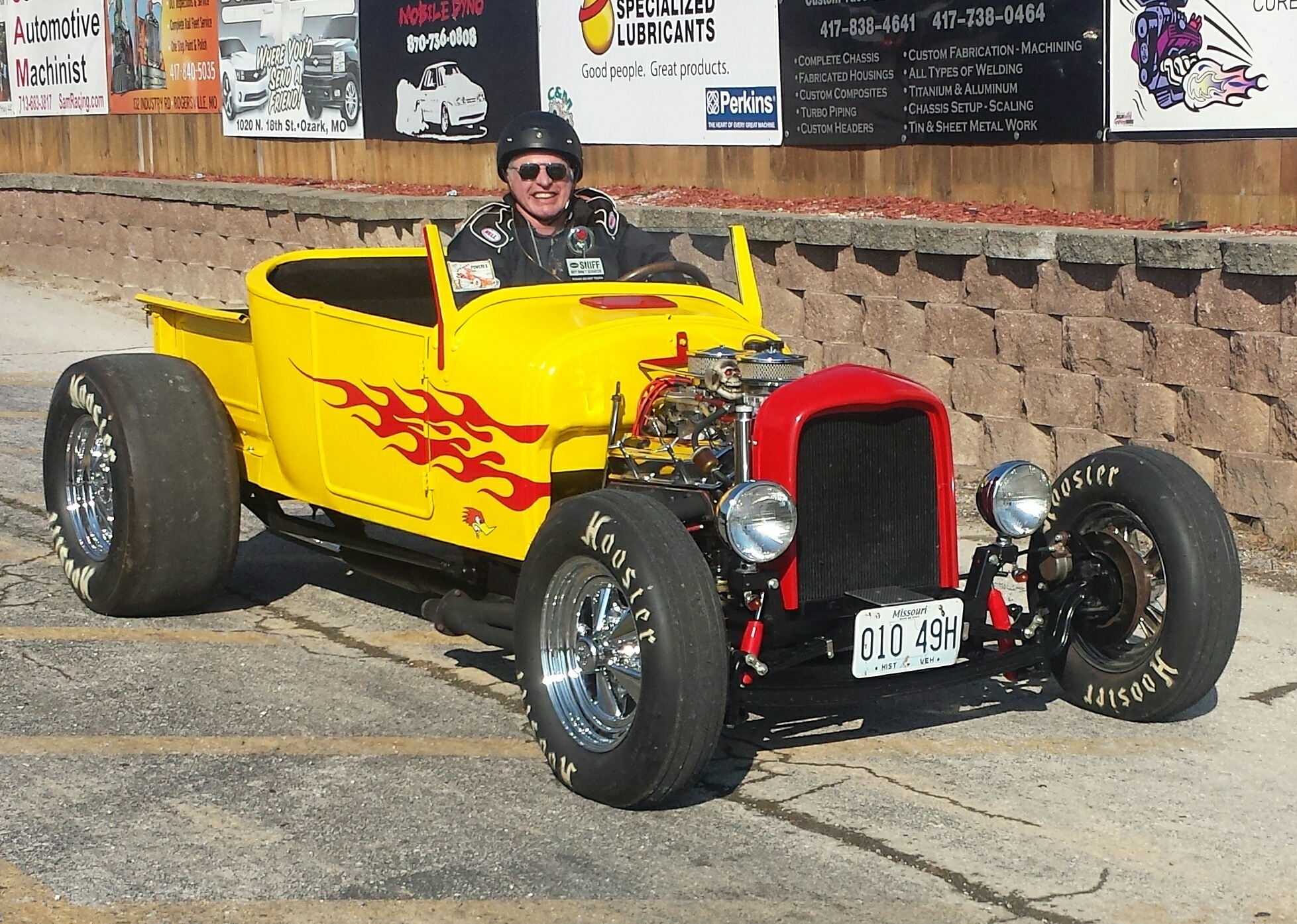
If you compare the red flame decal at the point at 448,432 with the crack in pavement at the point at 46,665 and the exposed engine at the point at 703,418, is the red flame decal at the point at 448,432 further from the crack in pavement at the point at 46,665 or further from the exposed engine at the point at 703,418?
the crack in pavement at the point at 46,665

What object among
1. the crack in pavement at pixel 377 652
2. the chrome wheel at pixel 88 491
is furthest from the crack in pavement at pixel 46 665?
the crack in pavement at pixel 377 652

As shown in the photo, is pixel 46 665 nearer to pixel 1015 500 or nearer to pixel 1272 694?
pixel 1015 500

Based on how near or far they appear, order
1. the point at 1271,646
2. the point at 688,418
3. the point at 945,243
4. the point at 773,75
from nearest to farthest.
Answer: the point at 688,418, the point at 1271,646, the point at 945,243, the point at 773,75

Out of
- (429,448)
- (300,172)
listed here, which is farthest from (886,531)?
(300,172)

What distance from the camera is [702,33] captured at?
12.0m

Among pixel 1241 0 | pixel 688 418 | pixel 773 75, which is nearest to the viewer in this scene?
pixel 688 418

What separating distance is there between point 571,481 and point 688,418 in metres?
0.49

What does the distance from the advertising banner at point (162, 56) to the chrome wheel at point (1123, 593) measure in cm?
1364

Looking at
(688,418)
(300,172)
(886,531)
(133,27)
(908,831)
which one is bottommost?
(908,831)

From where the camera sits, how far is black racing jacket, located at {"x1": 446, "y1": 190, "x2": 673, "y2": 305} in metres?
6.46

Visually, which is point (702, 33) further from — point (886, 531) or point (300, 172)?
point (886, 531)

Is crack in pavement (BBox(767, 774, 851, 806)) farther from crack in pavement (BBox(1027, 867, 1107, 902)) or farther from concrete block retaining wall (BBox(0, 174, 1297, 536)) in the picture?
concrete block retaining wall (BBox(0, 174, 1297, 536))

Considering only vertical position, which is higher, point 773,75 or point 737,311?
point 773,75

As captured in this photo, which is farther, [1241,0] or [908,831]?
[1241,0]
